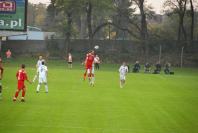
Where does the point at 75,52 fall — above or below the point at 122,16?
below

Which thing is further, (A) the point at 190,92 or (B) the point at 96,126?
(A) the point at 190,92

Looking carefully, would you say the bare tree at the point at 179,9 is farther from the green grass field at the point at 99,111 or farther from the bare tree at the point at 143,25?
the green grass field at the point at 99,111

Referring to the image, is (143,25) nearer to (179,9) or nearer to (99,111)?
(179,9)

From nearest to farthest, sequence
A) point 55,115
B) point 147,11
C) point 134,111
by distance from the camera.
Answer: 1. point 55,115
2. point 134,111
3. point 147,11

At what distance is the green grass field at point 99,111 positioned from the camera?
22.8m

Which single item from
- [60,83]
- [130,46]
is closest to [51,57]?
[130,46]

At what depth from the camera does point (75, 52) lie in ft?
298

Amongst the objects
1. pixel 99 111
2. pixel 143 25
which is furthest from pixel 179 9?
pixel 99 111

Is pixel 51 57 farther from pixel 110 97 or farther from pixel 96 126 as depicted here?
pixel 96 126

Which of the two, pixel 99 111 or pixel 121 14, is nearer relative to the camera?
pixel 99 111

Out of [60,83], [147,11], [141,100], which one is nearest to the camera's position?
[141,100]

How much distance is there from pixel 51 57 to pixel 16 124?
211ft

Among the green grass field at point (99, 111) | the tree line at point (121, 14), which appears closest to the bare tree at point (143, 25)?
the tree line at point (121, 14)

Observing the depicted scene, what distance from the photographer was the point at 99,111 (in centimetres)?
2741
